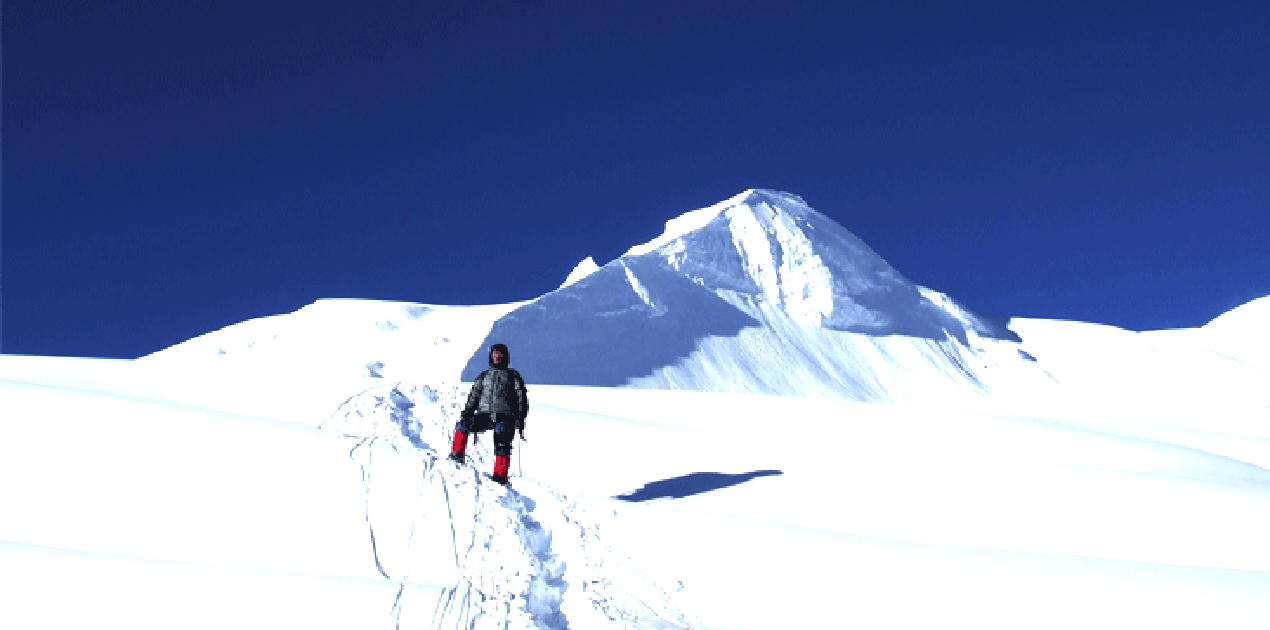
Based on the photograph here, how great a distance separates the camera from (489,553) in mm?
6379

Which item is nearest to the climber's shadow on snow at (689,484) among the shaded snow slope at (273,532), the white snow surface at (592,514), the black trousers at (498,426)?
the white snow surface at (592,514)

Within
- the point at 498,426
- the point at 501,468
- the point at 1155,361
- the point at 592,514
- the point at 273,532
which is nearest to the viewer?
the point at 273,532

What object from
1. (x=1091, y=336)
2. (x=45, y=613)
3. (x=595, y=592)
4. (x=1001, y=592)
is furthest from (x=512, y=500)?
(x=1091, y=336)

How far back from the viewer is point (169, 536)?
267 inches

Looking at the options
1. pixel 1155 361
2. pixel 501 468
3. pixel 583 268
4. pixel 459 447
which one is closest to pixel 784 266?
pixel 583 268

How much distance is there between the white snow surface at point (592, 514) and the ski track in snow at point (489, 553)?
0.09 feet

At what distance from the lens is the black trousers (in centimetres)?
828

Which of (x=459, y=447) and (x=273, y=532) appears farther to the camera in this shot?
(x=459, y=447)

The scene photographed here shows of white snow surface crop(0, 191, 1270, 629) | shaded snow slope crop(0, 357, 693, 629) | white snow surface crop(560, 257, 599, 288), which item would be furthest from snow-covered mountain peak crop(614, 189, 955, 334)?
shaded snow slope crop(0, 357, 693, 629)

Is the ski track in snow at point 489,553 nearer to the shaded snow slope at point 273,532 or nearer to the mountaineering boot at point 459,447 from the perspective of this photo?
the shaded snow slope at point 273,532

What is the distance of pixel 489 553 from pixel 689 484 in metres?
5.34

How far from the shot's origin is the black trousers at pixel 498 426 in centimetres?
828

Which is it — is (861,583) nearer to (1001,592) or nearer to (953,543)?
(1001,592)

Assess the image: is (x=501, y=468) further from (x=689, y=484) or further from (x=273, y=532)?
(x=689, y=484)
